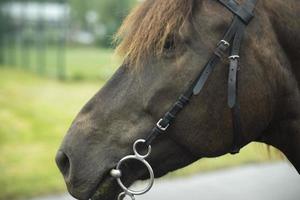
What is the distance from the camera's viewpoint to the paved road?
5.73 metres

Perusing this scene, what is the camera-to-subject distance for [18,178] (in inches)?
241

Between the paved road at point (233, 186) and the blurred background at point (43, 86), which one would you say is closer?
the paved road at point (233, 186)

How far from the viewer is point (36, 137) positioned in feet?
27.8

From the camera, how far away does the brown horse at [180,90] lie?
1.87 metres

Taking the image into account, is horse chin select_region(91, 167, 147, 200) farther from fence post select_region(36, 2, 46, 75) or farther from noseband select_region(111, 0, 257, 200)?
fence post select_region(36, 2, 46, 75)

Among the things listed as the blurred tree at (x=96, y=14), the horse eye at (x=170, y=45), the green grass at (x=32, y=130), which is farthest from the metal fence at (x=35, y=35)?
the horse eye at (x=170, y=45)

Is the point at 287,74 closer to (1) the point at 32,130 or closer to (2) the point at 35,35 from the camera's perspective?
(1) the point at 32,130

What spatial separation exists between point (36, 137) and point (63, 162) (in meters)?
6.77

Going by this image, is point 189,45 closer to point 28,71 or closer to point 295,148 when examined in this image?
point 295,148

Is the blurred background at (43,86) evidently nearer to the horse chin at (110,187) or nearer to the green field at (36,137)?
the green field at (36,137)

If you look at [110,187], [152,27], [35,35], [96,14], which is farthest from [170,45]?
[96,14]

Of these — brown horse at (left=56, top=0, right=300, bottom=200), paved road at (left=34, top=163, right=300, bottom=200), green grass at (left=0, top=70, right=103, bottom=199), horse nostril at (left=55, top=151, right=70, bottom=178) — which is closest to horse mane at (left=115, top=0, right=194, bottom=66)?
brown horse at (left=56, top=0, right=300, bottom=200)

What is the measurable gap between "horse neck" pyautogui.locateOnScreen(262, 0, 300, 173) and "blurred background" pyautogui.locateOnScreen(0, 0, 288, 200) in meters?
0.37

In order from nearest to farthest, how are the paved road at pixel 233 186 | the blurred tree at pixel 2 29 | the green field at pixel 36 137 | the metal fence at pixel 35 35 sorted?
the paved road at pixel 233 186 < the green field at pixel 36 137 < the metal fence at pixel 35 35 < the blurred tree at pixel 2 29
